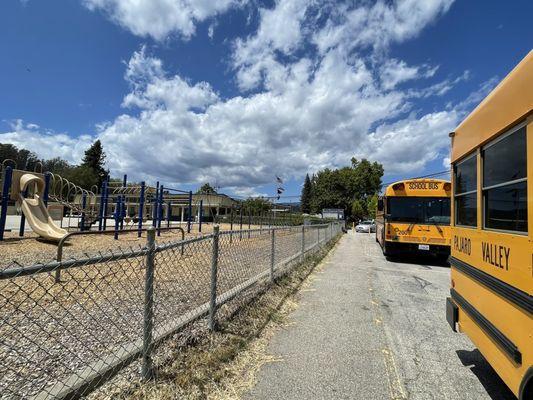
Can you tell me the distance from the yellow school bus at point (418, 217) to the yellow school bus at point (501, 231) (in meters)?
8.56

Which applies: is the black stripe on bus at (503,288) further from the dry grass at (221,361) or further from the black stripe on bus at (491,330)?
the dry grass at (221,361)

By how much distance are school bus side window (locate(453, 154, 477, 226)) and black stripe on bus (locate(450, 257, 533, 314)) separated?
0.50m

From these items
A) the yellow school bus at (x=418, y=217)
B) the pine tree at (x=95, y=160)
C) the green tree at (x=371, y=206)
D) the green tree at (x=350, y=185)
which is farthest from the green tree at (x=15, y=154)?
the yellow school bus at (x=418, y=217)

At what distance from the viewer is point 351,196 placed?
221 ft

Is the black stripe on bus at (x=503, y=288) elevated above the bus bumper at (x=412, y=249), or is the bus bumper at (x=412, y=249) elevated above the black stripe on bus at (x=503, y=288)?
the black stripe on bus at (x=503, y=288)

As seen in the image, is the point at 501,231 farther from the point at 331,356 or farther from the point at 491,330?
the point at 331,356

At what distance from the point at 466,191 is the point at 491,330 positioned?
1.57m

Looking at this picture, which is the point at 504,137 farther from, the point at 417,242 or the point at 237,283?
the point at 417,242

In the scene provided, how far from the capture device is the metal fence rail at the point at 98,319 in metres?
2.44

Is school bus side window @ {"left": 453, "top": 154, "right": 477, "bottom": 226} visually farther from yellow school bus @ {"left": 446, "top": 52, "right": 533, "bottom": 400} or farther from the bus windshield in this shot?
the bus windshield

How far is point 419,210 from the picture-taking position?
1195cm

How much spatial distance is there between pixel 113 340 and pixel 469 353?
4.19 metres

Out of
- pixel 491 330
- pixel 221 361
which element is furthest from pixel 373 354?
pixel 221 361

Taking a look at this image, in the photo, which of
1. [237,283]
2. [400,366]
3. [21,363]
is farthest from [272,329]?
[21,363]
